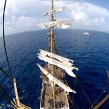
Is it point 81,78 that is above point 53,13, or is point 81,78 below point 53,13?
below

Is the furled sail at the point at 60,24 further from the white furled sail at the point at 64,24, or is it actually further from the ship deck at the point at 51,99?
the ship deck at the point at 51,99

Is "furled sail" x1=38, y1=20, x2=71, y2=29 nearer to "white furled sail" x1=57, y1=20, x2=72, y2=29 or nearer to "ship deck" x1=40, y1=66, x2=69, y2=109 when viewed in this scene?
"white furled sail" x1=57, y1=20, x2=72, y2=29

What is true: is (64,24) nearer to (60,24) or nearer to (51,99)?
(60,24)

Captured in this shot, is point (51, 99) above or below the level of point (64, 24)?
below

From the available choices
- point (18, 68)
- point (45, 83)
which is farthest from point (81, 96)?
point (18, 68)

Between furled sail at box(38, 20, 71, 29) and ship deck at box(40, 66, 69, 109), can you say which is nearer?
ship deck at box(40, 66, 69, 109)

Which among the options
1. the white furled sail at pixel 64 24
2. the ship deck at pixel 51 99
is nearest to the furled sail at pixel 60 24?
the white furled sail at pixel 64 24

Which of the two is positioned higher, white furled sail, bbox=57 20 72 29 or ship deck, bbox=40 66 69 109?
white furled sail, bbox=57 20 72 29

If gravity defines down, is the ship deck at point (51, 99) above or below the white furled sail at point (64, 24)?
below

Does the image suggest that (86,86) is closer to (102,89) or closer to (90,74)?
(102,89)

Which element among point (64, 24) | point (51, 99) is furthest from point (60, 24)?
point (51, 99)

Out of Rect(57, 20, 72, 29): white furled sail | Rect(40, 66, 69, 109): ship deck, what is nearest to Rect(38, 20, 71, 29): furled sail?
Rect(57, 20, 72, 29): white furled sail
